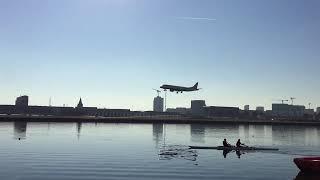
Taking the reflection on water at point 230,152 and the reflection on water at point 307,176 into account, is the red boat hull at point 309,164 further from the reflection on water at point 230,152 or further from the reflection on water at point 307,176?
the reflection on water at point 230,152

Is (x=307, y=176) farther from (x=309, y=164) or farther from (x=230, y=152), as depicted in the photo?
(x=230, y=152)

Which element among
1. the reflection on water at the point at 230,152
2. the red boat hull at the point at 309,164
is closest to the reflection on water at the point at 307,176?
the red boat hull at the point at 309,164

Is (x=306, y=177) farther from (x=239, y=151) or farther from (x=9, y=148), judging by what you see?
(x=9, y=148)

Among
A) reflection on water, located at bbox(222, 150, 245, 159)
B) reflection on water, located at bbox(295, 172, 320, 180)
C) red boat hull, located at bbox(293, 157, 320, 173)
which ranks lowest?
reflection on water, located at bbox(295, 172, 320, 180)

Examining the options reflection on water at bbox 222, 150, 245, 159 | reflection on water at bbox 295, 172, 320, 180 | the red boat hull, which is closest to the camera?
reflection on water at bbox 295, 172, 320, 180

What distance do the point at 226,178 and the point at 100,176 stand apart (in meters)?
14.2

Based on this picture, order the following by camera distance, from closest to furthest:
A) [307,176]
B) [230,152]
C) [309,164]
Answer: [307,176], [309,164], [230,152]

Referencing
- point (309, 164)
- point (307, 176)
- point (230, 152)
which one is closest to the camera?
point (307, 176)

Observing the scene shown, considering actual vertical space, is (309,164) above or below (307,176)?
above

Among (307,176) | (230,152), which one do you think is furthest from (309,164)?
(230,152)

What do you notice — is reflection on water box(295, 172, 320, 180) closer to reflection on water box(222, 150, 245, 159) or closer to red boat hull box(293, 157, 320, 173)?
red boat hull box(293, 157, 320, 173)

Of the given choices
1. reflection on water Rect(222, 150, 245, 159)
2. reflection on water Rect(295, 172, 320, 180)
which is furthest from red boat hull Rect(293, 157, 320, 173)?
reflection on water Rect(222, 150, 245, 159)

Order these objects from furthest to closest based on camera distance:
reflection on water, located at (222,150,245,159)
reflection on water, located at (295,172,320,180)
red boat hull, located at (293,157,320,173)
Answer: reflection on water, located at (222,150,245,159) < red boat hull, located at (293,157,320,173) < reflection on water, located at (295,172,320,180)

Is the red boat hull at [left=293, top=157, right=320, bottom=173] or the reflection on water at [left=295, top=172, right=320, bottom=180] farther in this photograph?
the red boat hull at [left=293, top=157, right=320, bottom=173]
